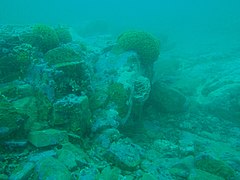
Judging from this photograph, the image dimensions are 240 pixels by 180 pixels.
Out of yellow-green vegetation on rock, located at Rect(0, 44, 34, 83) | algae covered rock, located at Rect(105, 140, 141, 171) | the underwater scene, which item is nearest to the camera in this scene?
the underwater scene

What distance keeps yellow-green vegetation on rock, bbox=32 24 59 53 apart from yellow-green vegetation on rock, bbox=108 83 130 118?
2225 mm

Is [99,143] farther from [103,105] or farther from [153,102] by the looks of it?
[153,102]

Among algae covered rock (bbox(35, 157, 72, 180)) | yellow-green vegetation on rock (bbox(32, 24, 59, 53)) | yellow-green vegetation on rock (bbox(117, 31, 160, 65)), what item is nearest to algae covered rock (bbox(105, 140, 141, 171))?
algae covered rock (bbox(35, 157, 72, 180))

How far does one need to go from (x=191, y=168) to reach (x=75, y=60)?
12.2 ft

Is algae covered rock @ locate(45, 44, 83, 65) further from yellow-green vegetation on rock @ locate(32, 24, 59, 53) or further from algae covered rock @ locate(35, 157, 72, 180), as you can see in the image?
algae covered rock @ locate(35, 157, 72, 180)

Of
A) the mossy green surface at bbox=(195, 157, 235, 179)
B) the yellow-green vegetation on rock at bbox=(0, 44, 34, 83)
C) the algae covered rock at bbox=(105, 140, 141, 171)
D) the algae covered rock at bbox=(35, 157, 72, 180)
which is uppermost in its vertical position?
the yellow-green vegetation on rock at bbox=(0, 44, 34, 83)

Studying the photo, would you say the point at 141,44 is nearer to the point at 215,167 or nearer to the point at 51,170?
the point at 215,167

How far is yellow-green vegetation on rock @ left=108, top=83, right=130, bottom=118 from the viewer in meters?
7.20

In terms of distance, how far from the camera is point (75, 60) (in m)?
6.61

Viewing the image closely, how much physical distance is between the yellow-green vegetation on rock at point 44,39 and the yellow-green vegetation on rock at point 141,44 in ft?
8.28

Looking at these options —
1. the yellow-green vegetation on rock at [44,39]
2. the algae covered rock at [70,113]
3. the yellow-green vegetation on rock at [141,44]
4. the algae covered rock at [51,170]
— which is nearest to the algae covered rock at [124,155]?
the algae covered rock at [70,113]

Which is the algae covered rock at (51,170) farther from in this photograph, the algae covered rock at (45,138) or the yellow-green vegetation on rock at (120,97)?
the yellow-green vegetation on rock at (120,97)

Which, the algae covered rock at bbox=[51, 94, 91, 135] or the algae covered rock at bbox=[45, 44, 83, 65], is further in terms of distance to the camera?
the algae covered rock at bbox=[45, 44, 83, 65]

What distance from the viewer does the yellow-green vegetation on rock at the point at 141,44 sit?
9.38 metres
